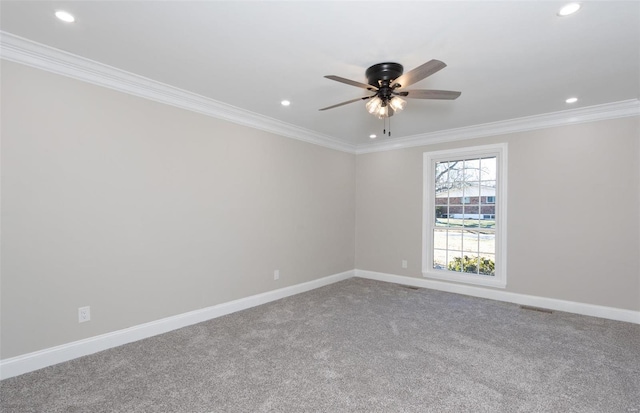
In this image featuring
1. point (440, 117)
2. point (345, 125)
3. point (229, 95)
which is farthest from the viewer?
point (345, 125)

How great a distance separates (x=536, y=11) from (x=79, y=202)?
3669 millimetres

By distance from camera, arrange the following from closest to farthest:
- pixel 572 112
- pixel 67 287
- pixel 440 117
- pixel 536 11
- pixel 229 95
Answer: pixel 536 11, pixel 67 287, pixel 229 95, pixel 572 112, pixel 440 117

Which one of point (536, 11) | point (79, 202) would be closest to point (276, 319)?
point (79, 202)

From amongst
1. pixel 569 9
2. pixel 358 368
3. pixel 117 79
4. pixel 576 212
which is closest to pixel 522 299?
pixel 576 212

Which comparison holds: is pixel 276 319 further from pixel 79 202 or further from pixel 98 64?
pixel 98 64

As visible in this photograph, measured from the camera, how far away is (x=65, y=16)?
200 cm

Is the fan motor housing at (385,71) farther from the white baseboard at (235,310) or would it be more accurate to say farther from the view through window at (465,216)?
the white baseboard at (235,310)

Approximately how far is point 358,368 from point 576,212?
3.42 metres

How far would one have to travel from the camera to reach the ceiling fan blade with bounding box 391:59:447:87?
2.06 meters

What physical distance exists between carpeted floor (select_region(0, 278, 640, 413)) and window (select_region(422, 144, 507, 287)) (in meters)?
→ 1.04

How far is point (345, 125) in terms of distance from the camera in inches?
174

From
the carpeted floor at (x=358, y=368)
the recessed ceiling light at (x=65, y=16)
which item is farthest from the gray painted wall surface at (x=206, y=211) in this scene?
the recessed ceiling light at (x=65, y=16)

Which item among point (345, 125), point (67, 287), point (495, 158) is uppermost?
point (345, 125)

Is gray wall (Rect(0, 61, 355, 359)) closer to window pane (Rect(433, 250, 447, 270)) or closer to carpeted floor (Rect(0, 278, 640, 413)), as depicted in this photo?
carpeted floor (Rect(0, 278, 640, 413))
